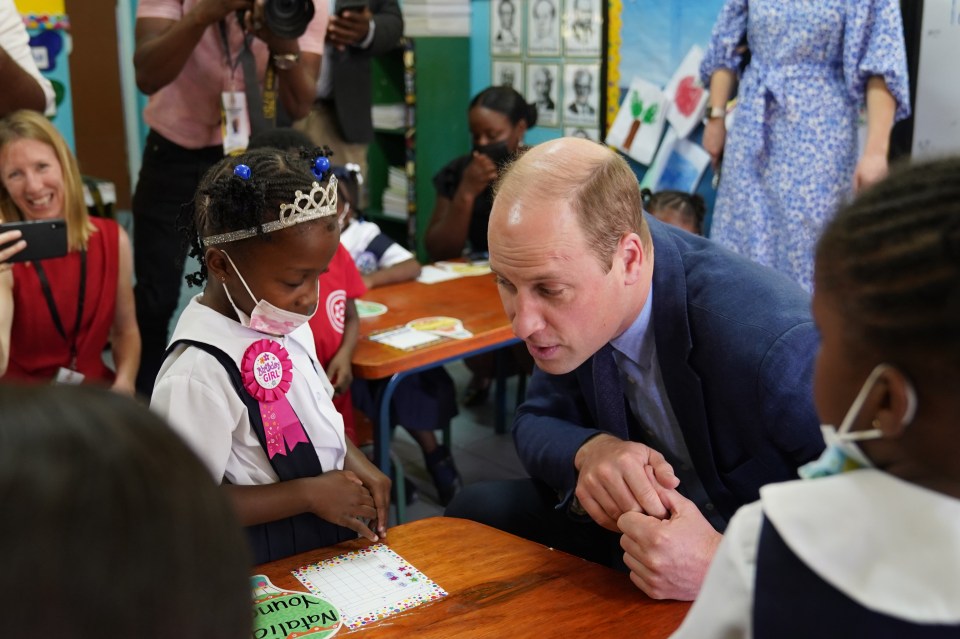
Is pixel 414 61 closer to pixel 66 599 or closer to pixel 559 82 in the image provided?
pixel 559 82

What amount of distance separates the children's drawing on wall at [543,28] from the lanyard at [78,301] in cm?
320

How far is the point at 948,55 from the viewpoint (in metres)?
3.51

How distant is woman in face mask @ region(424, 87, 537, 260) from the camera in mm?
3963

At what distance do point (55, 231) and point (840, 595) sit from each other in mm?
2291

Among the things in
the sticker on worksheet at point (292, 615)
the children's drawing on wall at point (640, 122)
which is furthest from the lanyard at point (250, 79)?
the children's drawing on wall at point (640, 122)

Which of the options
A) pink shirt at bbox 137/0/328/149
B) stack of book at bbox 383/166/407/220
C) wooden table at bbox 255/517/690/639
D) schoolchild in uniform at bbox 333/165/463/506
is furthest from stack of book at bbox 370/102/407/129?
wooden table at bbox 255/517/690/639

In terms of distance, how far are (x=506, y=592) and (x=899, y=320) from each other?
0.76 m

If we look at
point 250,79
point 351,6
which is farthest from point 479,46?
point 250,79

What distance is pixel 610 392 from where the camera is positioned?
1629mm

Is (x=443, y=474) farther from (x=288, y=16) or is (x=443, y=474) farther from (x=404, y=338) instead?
(x=288, y=16)

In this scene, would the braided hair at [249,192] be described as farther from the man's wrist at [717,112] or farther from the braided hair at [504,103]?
the braided hair at [504,103]

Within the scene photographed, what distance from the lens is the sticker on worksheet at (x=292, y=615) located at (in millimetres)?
1197

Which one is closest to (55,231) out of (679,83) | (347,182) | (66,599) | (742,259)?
(347,182)

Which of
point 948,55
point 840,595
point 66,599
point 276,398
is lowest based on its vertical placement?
point 276,398
